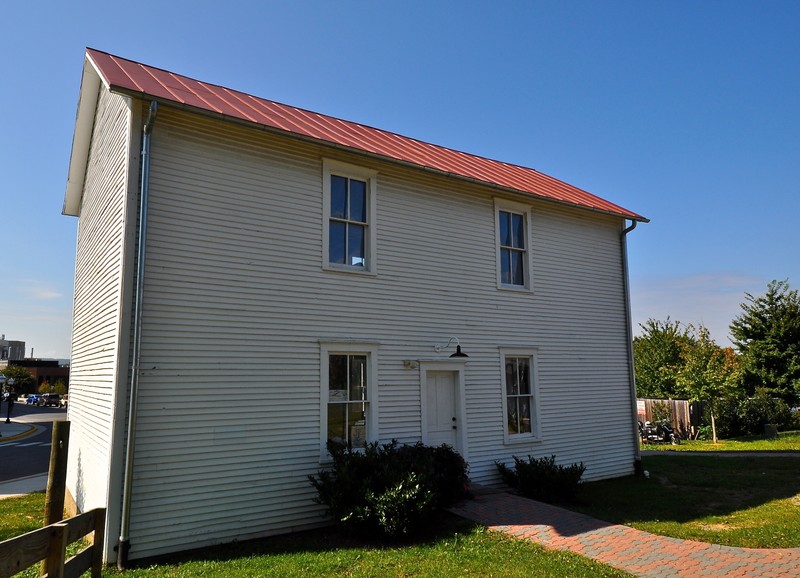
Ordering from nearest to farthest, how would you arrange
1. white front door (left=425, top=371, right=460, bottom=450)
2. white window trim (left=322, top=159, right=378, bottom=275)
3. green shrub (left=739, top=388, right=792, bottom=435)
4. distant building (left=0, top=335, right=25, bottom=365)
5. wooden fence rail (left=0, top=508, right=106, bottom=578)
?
wooden fence rail (left=0, top=508, right=106, bottom=578), white window trim (left=322, top=159, right=378, bottom=275), white front door (left=425, top=371, right=460, bottom=450), green shrub (left=739, top=388, right=792, bottom=435), distant building (left=0, top=335, right=25, bottom=365)

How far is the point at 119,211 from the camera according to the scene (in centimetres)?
862

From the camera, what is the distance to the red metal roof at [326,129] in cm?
876

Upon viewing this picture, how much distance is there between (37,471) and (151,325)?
1328 cm

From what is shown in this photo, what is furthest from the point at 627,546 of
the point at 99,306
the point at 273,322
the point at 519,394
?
the point at 99,306

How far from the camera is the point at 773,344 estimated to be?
29.7m

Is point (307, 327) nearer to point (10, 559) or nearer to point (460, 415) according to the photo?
point (460, 415)

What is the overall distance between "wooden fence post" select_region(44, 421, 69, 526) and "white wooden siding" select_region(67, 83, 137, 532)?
0.53 metres

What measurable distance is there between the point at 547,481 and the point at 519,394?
2049 millimetres

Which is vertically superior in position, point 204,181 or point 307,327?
point 204,181

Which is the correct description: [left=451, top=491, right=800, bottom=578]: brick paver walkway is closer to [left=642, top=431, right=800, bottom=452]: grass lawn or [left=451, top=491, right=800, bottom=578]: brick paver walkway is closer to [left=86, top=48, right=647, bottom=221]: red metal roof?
[left=86, top=48, right=647, bottom=221]: red metal roof

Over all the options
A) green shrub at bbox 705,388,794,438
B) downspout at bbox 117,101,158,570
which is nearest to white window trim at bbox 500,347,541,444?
downspout at bbox 117,101,158,570

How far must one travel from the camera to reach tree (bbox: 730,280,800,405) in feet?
95.3

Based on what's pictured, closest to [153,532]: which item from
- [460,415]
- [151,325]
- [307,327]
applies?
[151,325]

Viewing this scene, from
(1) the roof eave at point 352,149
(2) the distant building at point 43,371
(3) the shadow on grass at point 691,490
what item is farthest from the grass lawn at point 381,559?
(2) the distant building at point 43,371
